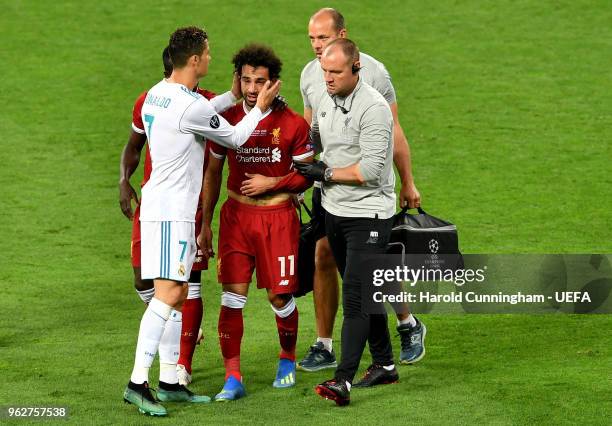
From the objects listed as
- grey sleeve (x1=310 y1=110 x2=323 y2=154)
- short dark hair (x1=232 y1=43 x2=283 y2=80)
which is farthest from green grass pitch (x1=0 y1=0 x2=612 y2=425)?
short dark hair (x1=232 y1=43 x2=283 y2=80)

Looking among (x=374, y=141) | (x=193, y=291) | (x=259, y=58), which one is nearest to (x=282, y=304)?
(x=193, y=291)

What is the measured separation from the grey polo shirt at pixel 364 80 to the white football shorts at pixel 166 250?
59.6 inches

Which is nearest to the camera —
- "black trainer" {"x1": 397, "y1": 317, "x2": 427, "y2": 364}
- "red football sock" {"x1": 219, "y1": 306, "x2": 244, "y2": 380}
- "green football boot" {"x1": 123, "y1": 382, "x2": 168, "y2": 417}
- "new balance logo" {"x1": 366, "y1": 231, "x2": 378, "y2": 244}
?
"green football boot" {"x1": 123, "y1": 382, "x2": 168, "y2": 417}

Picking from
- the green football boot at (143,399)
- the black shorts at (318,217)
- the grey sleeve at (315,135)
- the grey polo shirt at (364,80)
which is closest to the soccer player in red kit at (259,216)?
the grey sleeve at (315,135)

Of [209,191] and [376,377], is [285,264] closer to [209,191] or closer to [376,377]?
[209,191]

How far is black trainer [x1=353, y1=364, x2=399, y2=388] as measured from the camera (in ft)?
26.4

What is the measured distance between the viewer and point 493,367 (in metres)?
8.45

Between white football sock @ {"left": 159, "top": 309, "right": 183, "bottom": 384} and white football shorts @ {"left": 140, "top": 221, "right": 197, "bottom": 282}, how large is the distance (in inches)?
16.9

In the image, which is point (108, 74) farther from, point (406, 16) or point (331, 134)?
point (331, 134)

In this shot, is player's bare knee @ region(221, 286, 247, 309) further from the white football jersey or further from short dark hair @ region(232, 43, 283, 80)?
short dark hair @ region(232, 43, 283, 80)

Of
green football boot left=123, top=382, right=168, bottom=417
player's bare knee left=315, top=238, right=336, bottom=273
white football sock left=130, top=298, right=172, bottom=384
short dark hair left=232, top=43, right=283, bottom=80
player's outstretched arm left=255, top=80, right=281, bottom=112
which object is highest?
short dark hair left=232, top=43, right=283, bottom=80

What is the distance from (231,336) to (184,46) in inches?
71.2

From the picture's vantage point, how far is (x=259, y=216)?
8.06m

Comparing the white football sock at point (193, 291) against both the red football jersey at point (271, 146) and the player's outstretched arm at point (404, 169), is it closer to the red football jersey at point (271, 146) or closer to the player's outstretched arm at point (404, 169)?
the red football jersey at point (271, 146)
